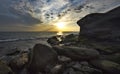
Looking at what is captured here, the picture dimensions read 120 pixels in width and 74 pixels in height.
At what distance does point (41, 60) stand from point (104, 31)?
8608 millimetres

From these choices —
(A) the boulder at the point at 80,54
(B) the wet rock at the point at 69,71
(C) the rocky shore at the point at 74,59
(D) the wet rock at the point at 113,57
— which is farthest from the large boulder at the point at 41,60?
(D) the wet rock at the point at 113,57

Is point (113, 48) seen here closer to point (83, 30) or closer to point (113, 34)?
point (113, 34)

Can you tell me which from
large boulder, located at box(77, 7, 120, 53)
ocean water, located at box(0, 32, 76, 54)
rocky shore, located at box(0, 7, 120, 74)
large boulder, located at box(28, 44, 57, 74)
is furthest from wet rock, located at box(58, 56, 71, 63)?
ocean water, located at box(0, 32, 76, 54)

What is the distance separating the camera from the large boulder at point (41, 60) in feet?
45.8

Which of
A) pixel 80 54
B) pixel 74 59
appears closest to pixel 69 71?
pixel 74 59

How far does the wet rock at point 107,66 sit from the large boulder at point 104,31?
10.1 feet

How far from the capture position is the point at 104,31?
19.3 m

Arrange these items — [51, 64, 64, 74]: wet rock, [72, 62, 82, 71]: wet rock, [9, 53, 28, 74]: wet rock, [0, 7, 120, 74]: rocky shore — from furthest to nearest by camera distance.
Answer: [9, 53, 28, 74]: wet rock, [72, 62, 82, 71]: wet rock, [0, 7, 120, 74]: rocky shore, [51, 64, 64, 74]: wet rock

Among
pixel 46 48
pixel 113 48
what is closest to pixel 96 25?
pixel 113 48

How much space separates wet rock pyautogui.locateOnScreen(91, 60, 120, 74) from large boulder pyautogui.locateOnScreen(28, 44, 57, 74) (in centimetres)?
350

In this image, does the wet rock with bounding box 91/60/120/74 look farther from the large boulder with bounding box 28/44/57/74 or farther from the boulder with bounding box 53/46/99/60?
the large boulder with bounding box 28/44/57/74

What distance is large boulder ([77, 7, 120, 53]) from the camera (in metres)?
18.4

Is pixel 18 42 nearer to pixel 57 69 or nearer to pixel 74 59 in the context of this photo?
pixel 74 59

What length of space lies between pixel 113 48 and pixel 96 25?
405 centimetres
